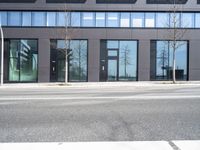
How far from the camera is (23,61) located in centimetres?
3609

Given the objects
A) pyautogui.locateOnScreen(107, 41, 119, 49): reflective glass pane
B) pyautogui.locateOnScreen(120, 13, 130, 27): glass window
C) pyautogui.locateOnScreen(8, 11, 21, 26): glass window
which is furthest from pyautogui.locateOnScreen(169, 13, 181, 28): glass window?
pyautogui.locateOnScreen(8, 11, 21, 26): glass window

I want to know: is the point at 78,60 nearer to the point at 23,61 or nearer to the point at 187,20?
the point at 23,61

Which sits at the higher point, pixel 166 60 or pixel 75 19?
pixel 75 19

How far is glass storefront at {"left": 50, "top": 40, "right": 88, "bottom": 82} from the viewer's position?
1409 inches

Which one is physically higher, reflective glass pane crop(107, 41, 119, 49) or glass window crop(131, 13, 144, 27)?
glass window crop(131, 13, 144, 27)

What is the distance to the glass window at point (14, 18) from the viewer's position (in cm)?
3541

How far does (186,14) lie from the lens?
1427 inches

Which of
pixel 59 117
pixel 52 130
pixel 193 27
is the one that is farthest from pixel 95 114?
pixel 193 27

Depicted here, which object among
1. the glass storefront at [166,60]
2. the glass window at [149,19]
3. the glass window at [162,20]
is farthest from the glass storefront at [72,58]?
the glass window at [162,20]

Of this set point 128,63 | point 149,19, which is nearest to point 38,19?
point 128,63

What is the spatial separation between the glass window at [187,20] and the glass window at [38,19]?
15.1 metres

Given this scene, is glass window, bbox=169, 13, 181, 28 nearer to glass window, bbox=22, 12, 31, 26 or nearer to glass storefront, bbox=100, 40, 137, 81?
glass storefront, bbox=100, 40, 137, 81

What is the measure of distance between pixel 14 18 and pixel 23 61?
185 inches

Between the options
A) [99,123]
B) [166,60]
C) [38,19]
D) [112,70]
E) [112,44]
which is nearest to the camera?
[99,123]
